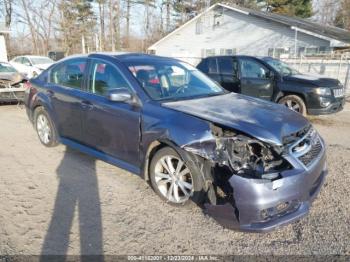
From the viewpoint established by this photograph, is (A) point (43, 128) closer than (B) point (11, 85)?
Yes

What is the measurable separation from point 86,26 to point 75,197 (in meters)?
39.7

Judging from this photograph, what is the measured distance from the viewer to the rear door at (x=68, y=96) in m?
4.66

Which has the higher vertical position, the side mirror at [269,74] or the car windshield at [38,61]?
the car windshield at [38,61]

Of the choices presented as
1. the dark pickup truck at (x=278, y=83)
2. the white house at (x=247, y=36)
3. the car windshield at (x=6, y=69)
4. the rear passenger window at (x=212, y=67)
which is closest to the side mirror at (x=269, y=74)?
the dark pickup truck at (x=278, y=83)

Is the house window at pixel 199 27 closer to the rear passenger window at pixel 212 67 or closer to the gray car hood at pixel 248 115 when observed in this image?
the rear passenger window at pixel 212 67

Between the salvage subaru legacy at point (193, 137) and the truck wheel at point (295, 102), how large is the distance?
12.8ft

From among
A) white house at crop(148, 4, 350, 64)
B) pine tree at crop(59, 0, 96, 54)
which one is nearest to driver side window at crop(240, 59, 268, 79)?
white house at crop(148, 4, 350, 64)

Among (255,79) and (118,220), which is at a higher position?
(255,79)

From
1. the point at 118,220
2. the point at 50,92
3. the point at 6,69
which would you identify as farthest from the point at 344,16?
the point at 118,220

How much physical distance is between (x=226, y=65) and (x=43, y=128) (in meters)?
5.34

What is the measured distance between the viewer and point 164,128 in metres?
3.46

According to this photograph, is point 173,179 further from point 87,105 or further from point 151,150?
point 87,105

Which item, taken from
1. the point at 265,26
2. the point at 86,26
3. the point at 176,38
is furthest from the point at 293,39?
the point at 86,26

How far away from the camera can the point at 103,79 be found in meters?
4.35
